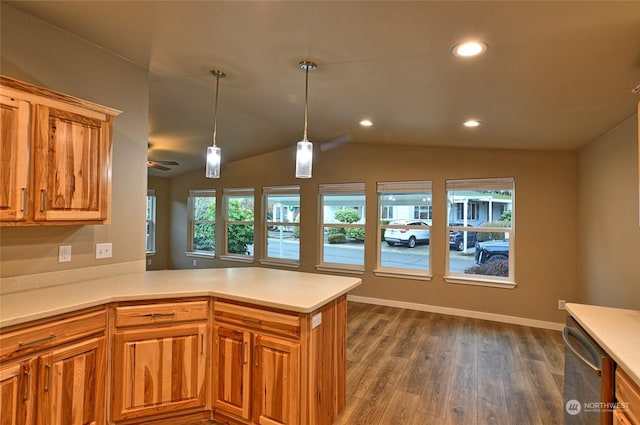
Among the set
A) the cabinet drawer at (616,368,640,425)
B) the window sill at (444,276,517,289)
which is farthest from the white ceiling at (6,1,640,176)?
the window sill at (444,276,517,289)

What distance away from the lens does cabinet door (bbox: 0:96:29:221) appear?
1735 millimetres

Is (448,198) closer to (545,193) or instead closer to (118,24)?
(545,193)

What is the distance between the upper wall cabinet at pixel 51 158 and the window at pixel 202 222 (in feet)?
16.1

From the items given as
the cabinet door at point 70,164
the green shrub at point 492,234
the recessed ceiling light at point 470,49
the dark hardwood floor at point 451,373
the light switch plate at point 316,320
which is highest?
the recessed ceiling light at point 470,49

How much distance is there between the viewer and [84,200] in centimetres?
210

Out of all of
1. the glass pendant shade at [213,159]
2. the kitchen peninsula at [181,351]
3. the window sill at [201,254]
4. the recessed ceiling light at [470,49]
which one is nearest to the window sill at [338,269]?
the window sill at [201,254]

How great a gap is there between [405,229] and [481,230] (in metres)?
1.06

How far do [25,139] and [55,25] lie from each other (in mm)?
933

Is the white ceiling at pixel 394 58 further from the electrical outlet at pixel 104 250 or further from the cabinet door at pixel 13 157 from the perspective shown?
the electrical outlet at pixel 104 250

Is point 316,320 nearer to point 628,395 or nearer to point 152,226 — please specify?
point 628,395

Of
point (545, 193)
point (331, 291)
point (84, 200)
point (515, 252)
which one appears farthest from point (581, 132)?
point (84, 200)

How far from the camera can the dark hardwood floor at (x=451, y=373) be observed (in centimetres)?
233

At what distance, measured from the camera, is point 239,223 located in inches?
267

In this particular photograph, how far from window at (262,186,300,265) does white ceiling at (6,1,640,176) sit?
2.60 m
